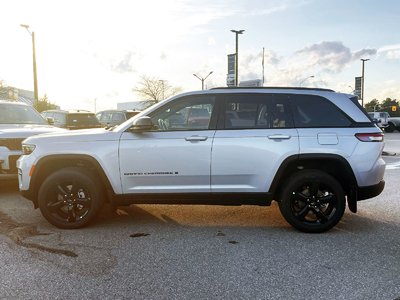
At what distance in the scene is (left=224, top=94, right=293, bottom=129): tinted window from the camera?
4969 millimetres

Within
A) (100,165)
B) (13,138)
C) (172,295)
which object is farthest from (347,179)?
(13,138)

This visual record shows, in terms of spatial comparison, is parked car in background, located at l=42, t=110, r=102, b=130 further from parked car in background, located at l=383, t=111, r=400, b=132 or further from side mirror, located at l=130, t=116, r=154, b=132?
parked car in background, located at l=383, t=111, r=400, b=132

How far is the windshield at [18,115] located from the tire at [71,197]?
414 centimetres

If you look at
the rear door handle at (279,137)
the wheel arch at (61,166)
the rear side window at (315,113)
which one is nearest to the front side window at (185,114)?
the rear door handle at (279,137)

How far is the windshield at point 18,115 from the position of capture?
8.63 metres

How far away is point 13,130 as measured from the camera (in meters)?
7.31

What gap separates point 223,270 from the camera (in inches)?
149

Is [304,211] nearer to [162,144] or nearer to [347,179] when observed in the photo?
[347,179]

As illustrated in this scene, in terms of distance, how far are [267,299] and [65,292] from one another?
1692mm

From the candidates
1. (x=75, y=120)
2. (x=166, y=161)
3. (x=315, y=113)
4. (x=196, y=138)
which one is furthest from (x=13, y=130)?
(x=75, y=120)

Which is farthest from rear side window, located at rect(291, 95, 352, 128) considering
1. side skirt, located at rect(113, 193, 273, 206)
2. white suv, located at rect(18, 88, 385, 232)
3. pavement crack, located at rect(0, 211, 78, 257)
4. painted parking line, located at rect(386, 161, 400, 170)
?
painted parking line, located at rect(386, 161, 400, 170)

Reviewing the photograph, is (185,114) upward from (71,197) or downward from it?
upward

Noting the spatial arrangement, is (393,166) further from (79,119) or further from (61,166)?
(79,119)

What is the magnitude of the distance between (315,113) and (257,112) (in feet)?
2.42
